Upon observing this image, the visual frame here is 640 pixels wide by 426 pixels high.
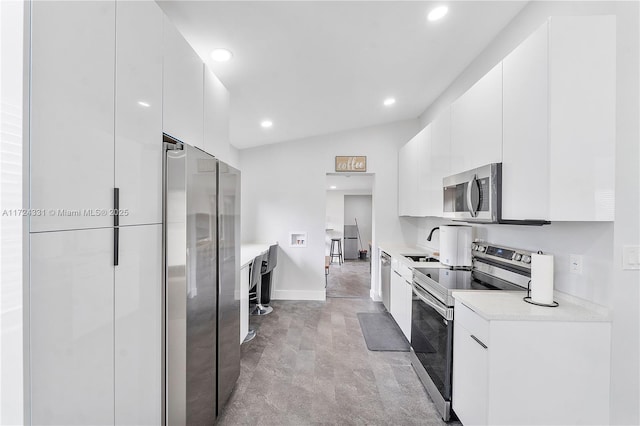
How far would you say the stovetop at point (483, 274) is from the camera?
2062 mm

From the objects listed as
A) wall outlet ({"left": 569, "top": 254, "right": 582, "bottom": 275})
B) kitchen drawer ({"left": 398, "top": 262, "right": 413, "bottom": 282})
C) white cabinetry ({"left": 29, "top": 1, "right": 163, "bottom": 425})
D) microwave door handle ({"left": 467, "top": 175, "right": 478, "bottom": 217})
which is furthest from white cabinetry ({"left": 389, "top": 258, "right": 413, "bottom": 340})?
white cabinetry ({"left": 29, "top": 1, "right": 163, "bottom": 425})

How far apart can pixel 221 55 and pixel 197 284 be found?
1.70 meters

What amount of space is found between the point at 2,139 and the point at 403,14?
90.2 inches

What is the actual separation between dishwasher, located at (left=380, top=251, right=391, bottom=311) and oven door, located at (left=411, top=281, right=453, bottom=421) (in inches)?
45.1

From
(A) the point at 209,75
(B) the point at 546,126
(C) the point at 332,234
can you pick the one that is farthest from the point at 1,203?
(C) the point at 332,234

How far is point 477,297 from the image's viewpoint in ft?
5.92

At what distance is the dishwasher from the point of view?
388 centimetres

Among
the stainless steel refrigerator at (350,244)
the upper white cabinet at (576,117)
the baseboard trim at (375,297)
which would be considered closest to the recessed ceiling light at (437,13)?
the upper white cabinet at (576,117)

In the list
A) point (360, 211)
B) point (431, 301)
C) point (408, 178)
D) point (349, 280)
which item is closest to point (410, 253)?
point (408, 178)

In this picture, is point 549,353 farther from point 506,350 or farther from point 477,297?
point 477,297

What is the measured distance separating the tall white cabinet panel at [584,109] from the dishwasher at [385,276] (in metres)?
2.54

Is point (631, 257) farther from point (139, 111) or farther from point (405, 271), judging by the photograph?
point (139, 111)

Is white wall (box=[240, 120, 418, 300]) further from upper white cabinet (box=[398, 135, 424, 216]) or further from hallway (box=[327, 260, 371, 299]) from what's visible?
hallway (box=[327, 260, 371, 299])

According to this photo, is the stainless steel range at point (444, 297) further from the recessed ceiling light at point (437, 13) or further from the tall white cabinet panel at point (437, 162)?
the recessed ceiling light at point (437, 13)
